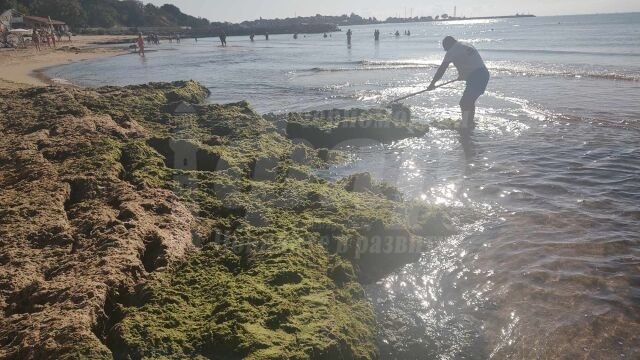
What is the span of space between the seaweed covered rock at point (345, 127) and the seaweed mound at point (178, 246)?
97.7 inches

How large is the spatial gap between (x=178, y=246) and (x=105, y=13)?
10763 centimetres

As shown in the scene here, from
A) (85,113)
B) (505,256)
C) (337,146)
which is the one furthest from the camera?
(337,146)

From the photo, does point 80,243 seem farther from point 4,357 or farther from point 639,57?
point 639,57

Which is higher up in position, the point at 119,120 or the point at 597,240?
the point at 119,120

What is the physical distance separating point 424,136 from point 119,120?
6.33m

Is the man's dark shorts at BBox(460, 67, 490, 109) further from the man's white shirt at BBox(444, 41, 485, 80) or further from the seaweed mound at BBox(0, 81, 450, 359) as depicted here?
the seaweed mound at BBox(0, 81, 450, 359)

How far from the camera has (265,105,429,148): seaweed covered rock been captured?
8961mm

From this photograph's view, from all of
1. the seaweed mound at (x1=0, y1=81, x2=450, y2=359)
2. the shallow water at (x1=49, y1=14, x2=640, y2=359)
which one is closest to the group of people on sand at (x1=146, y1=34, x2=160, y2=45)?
the shallow water at (x1=49, y1=14, x2=640, y2=359)

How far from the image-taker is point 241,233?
414cm

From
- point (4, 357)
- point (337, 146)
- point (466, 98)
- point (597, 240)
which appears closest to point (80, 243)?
point (4, 357)

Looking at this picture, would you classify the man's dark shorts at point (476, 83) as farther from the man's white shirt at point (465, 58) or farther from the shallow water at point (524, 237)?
the shallow water at point (524, 237)

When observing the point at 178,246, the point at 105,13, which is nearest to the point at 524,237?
the point at 178,246

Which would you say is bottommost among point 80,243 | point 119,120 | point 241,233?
point 241,233

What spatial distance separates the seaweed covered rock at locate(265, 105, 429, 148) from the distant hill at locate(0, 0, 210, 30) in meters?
73.8
